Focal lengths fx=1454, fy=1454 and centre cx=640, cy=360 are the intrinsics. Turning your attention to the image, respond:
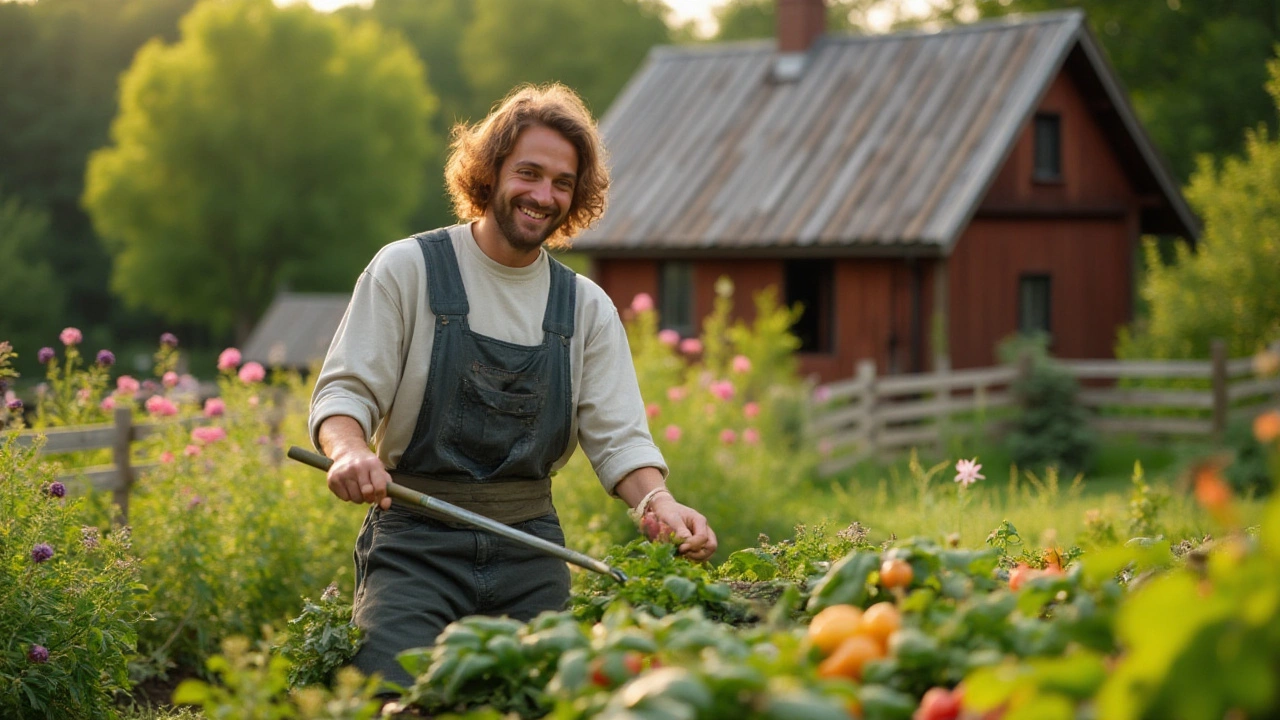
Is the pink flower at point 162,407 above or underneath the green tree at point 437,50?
underneath

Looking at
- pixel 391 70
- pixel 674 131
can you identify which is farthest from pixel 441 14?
pixel 674 131

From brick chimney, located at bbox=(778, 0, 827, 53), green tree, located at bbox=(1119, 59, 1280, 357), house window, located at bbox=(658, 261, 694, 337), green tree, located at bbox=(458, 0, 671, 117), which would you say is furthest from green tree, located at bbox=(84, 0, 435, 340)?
green tree, located at bbox=(1119, 59, 1280, 357)

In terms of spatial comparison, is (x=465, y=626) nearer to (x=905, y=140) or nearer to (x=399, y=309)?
(x=399, y=309)

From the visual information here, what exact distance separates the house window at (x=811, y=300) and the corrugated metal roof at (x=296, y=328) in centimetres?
1341

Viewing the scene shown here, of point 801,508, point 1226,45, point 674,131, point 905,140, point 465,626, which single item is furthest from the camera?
point 1226,45

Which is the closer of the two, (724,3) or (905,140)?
(905,140)

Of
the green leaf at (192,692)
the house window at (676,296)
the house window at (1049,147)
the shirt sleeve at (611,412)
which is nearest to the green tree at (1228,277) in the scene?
the house window at (1049,147)

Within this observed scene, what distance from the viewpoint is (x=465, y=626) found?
2109 millimetres

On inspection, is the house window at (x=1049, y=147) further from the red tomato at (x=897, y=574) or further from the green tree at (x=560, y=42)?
the green tree at (x=560, y=42)

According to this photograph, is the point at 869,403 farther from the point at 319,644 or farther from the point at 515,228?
the point at 319,644

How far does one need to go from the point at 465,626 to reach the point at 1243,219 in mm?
16068

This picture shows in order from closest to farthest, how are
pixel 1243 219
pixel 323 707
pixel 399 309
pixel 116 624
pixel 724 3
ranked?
pixel 323 707 < pixel 399 309 < pixel 116 624 < pixel 1243 219 < pixel 724 3

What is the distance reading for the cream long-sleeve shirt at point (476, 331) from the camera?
344 centimetres

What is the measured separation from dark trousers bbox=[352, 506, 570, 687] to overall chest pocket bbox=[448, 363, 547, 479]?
0.58 feet
